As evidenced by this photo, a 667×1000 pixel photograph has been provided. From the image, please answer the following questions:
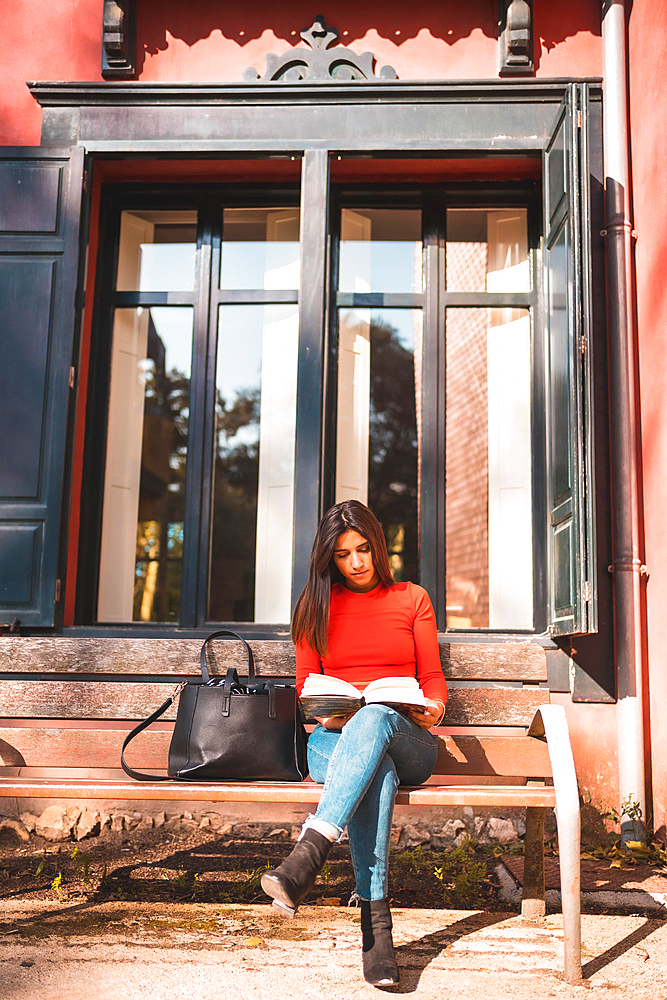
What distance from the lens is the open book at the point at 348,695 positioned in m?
2.66

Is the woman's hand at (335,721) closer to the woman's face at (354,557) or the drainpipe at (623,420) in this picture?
the woman's face at (354,557)

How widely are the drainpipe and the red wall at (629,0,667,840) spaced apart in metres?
0.05

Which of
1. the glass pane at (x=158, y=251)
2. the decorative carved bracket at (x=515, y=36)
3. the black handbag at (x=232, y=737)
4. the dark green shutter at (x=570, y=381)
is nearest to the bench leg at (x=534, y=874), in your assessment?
the black handbag at (x=232, y=737)

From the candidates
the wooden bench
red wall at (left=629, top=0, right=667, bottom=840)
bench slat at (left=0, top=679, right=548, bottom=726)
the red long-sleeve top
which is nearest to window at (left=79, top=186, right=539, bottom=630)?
red wall at (left=629, top=0, right=667, bottom=840)

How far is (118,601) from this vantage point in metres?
5.22

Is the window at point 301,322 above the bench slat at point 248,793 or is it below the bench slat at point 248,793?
above

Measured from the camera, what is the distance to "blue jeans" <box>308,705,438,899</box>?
2516mm

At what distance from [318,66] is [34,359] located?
2.33 meters

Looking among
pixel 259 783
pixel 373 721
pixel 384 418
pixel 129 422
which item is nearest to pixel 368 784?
pixel 373 721

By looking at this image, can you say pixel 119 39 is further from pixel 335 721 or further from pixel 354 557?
pixel 335 721

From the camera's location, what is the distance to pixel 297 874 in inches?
92.5

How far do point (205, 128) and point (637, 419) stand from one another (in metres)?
2.90

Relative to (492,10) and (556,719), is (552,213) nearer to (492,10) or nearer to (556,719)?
(492,10)

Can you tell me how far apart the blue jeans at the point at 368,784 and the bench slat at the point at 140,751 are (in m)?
0.34
